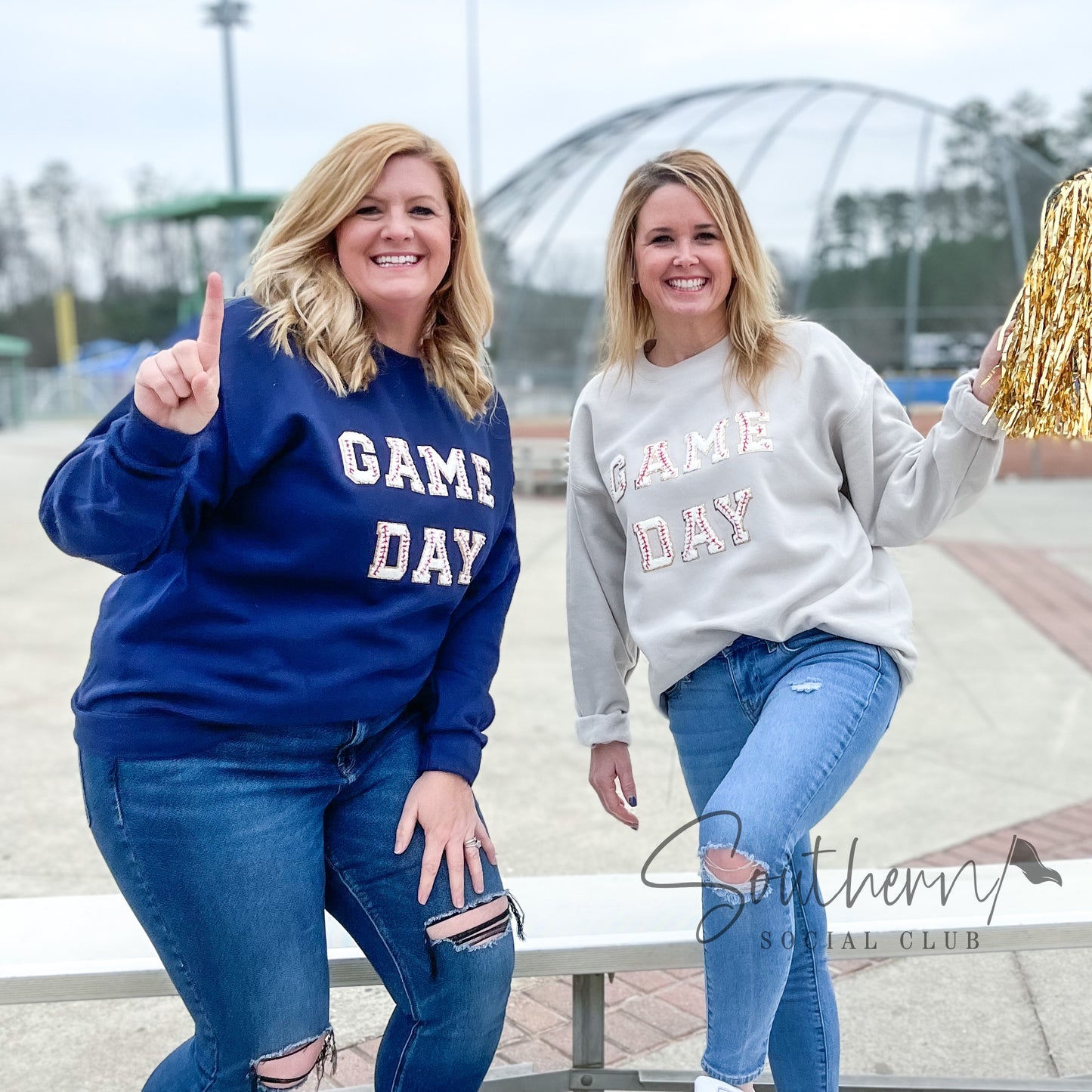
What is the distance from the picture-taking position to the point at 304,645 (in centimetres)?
174

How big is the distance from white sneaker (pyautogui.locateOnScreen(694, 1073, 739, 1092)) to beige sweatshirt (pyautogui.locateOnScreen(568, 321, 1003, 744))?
0.65 metres

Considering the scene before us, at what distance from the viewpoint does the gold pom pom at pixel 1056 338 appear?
6.43 ft

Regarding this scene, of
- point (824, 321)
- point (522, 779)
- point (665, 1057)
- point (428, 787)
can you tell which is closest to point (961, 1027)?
point (665, 1057)

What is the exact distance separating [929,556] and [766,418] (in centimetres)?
755

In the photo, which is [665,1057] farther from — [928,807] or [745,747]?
[928,807]

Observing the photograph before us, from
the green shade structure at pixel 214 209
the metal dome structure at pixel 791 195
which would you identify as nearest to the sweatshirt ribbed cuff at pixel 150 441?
the metal dome structure at pixel 791 195

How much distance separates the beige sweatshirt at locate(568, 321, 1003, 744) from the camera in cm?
201

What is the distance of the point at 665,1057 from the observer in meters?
2.67

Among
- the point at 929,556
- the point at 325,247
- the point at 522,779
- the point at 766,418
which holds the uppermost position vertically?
the point at 325,247

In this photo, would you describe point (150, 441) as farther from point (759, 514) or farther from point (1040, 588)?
point (1040, 588)

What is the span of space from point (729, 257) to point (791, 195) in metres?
14.7

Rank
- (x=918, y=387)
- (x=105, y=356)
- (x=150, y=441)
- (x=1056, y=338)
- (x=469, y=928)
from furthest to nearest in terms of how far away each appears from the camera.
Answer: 1. (x=105, y=356)
2. (x=918, y=387)
3. (x=1056, y=338)
4. (x=469, y=928)
5. (x=150, y=441)

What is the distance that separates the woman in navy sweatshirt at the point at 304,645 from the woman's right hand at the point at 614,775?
1.29 ft

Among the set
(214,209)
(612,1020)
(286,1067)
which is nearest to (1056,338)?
(286,1067)
